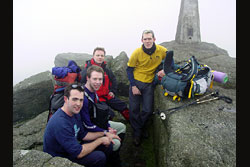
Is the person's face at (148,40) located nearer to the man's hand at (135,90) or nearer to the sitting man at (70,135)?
the man's hand at (135,90)

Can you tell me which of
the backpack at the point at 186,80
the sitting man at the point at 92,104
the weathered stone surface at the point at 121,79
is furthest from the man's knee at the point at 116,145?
the weathered stone surface at the point at 121,79

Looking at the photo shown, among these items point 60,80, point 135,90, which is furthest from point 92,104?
point 135,90

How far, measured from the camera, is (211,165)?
2.45 metres

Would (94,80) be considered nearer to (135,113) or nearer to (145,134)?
(135,113)

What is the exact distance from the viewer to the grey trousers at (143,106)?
497cm

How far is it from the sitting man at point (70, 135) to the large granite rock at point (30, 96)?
5080mm

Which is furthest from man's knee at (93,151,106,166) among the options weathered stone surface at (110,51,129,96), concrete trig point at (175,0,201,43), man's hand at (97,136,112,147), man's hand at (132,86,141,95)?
concrete trig point at (175,0,201,43)

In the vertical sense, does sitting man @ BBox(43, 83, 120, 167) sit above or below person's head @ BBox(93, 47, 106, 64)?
below

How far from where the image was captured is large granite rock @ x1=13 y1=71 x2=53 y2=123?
6773 millimetres

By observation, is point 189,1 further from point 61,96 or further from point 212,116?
point 61,96

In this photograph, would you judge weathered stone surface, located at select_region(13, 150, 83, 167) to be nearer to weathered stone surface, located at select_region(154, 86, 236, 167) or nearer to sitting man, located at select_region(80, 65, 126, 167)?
sitting man, located at select_region(80, 65, 126, 167)

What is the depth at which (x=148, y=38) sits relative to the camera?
4590mm

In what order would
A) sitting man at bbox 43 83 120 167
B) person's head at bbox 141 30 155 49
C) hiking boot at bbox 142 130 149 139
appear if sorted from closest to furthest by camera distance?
1. sitting man at bbox 43 83 120 167
2. person's head at bbox 141 30 155 49
3. hiking boot at bbox 142 130 149 139

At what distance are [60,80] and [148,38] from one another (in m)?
3.01
